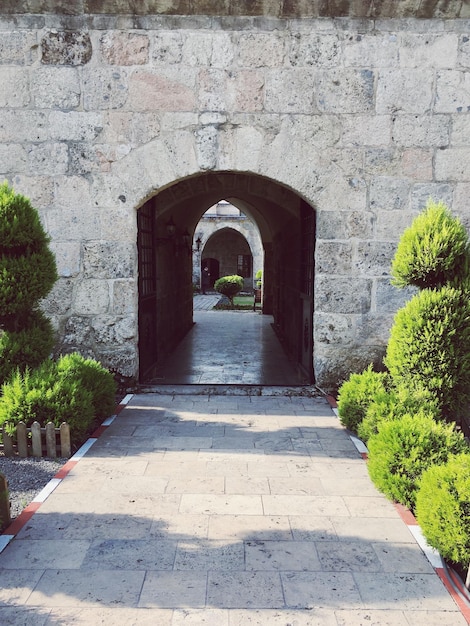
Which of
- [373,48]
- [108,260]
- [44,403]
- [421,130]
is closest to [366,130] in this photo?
[421,130]

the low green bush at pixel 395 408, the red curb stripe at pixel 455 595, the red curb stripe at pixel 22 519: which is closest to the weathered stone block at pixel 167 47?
the low green bush at pixel 395 408

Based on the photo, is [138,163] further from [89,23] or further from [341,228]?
[341,228]

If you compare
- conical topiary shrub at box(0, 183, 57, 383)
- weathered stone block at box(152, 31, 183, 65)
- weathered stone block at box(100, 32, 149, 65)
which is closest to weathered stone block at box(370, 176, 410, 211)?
weathered stone block at box(152, 31, 183, 65)

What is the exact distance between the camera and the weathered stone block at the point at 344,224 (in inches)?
198

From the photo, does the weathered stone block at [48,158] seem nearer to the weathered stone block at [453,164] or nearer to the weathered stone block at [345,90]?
the weathered stone block at [345,90]

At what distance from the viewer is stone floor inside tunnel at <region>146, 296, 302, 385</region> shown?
20.6ft

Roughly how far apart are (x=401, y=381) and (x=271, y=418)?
1246mm

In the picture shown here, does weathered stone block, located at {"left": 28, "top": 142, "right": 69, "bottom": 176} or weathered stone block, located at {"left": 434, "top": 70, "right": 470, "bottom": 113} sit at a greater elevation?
weathered stone block, located at {"left": 434, "top": 70, "right": 470, "bottom": 113}

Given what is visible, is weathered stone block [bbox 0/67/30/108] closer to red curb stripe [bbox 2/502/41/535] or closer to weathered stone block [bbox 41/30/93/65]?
weathered stone block [bbox 41/30/93/65]

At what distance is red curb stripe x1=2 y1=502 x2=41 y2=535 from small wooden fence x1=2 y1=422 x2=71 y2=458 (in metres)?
0.71

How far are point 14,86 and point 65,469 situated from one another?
12.4 feet

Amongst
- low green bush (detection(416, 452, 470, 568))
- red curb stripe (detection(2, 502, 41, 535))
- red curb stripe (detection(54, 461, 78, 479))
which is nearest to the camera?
low green bush (detection(416, 452, 470, 568))

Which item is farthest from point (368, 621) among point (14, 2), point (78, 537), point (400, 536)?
point (14, 2)

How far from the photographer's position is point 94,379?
174 inches
